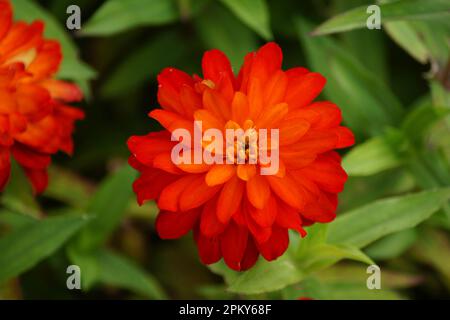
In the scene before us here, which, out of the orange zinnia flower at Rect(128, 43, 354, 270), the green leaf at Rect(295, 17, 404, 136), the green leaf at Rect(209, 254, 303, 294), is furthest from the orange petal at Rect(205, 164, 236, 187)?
the green leaf at Rect(295, 17, 404, 136)

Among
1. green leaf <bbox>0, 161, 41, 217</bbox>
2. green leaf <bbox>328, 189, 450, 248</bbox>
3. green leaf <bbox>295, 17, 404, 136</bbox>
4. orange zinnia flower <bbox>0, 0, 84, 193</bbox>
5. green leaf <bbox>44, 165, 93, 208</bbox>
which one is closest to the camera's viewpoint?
orange zinnia flower <bbox>0, 0, 84, 193</bbox>

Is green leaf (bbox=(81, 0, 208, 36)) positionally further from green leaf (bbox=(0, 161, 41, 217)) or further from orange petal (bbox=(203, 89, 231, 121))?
orange petal (bbox=(203, 89, 231, 121))

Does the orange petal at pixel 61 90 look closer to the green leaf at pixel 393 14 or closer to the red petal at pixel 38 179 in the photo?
the red petal at pixel 38 179

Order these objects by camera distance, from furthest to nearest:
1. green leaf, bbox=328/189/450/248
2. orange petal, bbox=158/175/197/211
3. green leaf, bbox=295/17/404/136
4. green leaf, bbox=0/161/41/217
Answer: green leaf, bbox=295/17/404/136 → green leaf, bbox=0/161/41/217 → green leaf, bbox=328/189/450/248 → orange petal, bbox=158/175/197/211

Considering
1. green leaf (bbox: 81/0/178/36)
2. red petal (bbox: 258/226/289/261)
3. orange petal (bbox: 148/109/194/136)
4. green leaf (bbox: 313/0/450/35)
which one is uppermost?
green leaf (bbox: 81/0/178/36)

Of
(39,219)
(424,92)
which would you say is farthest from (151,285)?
(424,92)

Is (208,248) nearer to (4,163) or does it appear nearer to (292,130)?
(292,130)

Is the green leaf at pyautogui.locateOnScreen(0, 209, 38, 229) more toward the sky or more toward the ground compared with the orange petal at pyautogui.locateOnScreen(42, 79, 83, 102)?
more toward the ground

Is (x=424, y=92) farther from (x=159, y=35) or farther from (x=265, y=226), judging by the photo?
(x=265, y=226)
